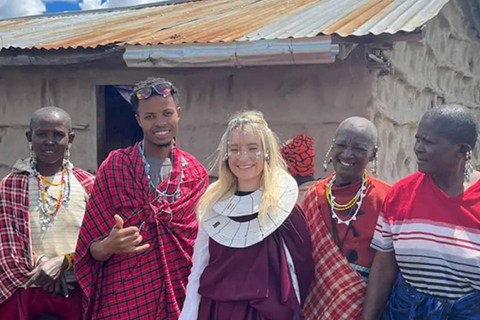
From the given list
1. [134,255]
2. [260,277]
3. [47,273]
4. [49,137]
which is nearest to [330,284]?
[260,277]

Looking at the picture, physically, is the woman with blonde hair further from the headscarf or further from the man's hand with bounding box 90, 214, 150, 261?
the headscarf

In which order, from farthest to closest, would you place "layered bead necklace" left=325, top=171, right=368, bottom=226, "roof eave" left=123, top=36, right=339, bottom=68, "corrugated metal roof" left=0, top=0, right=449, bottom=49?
"corrugated metal roof" left=0, top=0, right=449, bottom=49 < "roof eave" left=123, top=36, right=339, bottom=68 < "layered bead necklace" left=325, top=171, right=368, bottom=226

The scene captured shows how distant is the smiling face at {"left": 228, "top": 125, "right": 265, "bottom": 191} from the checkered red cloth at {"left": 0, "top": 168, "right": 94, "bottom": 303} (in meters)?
1.14

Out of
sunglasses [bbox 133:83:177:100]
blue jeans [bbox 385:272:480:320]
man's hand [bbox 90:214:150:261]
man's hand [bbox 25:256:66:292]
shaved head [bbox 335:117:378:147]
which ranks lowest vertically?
blue jeans [bbox 385:272:480:320]

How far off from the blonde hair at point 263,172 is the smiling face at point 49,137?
0.86m

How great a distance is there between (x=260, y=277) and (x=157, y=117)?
959 mm

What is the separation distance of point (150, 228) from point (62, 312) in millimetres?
670

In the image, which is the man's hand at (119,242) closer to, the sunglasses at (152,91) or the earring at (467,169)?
the sunglasses at (152,91)

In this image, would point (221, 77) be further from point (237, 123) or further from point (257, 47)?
point (237, 123)

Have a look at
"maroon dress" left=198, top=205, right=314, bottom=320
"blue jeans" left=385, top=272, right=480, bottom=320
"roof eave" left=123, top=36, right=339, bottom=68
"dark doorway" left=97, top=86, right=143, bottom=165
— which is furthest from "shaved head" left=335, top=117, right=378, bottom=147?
"dark doorway" left=97, top=86, right=143, bottom=165

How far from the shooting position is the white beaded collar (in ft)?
7.53

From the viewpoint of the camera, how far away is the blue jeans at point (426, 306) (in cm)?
200

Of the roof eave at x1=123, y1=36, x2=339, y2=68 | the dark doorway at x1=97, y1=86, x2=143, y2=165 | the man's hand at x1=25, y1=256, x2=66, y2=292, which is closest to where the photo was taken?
the man's hand at x1=25, y1=256, x2=66, y2=292

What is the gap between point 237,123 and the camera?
243 cm
